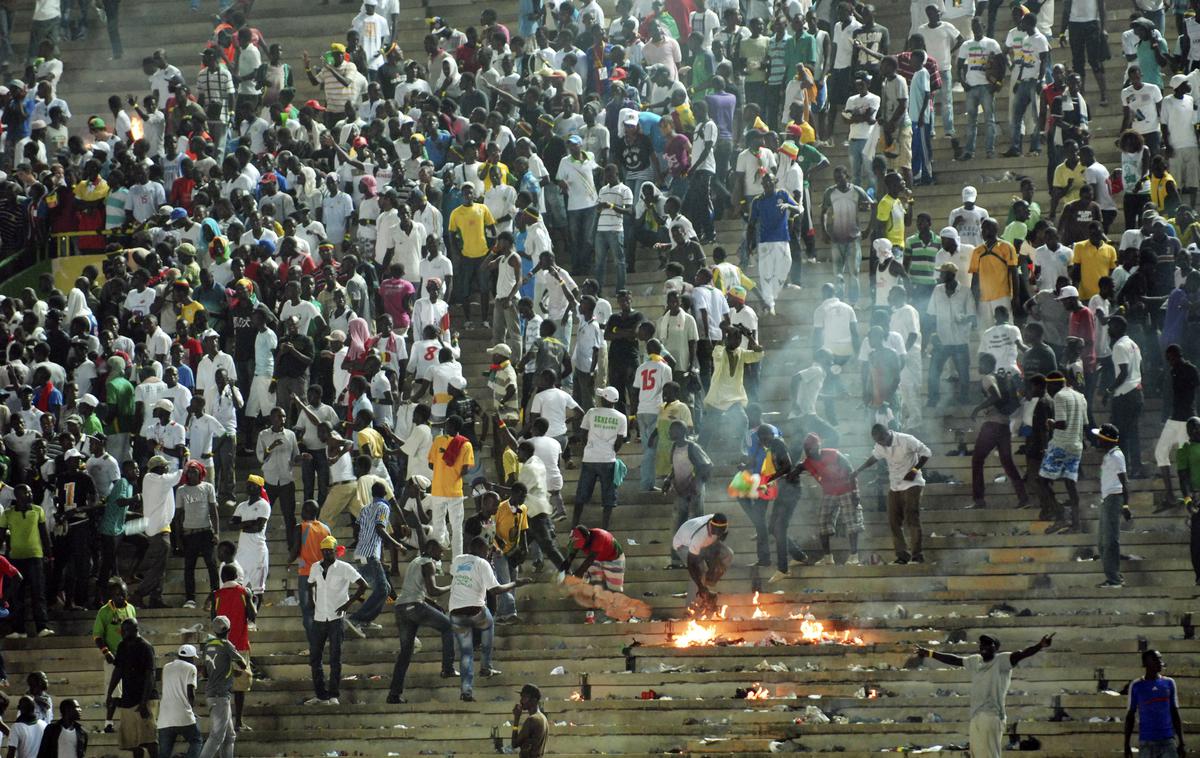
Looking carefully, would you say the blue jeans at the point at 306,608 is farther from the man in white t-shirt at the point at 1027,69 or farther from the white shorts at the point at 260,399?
the man in white t-shirt at the point at 1027,69

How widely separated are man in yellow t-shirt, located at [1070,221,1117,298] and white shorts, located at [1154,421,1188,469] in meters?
2.93

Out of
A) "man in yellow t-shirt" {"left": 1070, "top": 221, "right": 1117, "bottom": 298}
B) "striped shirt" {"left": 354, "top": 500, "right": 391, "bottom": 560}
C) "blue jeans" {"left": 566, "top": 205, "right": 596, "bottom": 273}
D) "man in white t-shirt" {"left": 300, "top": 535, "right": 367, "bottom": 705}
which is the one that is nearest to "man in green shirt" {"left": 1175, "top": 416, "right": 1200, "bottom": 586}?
"man in yellow t-shirt" {"left": 1070, "top": 221, "right": 1117, "bottom": 298}

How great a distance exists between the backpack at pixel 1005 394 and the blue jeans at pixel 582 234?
21.0 feet

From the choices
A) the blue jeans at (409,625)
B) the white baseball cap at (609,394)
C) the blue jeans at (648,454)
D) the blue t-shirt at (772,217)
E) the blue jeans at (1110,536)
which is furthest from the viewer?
the blue t-shirt at (772,217)

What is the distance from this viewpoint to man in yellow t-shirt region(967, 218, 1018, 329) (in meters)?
27.6

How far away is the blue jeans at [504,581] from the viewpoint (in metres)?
25.0

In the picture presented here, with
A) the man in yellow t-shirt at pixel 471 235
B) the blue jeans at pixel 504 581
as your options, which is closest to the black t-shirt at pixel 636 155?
the man in yellow t-shirt at pixel 471 235

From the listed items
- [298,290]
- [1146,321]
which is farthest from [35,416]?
[1146,321]

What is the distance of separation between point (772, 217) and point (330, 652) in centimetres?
806

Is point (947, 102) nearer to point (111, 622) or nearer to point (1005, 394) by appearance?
point (1005, 394)

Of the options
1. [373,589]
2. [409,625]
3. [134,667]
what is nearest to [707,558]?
[409,625]

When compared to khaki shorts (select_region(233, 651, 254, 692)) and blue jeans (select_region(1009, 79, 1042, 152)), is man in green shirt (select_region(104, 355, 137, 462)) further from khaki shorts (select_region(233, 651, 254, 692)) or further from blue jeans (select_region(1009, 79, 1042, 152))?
blue jeans (select_region(1009, 79, 1042, 152))

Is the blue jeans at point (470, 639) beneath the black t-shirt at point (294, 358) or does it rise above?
beneath

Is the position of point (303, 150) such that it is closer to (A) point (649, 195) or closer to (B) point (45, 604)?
(A) point (649, 195)
